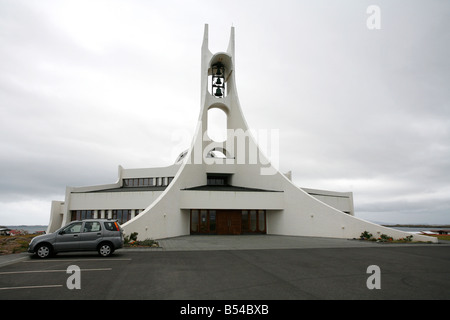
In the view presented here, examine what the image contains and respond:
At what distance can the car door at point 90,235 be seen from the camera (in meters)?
10.1

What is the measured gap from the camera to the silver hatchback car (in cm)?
995

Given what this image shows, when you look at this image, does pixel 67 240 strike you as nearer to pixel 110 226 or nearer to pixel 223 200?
pixel 110 226

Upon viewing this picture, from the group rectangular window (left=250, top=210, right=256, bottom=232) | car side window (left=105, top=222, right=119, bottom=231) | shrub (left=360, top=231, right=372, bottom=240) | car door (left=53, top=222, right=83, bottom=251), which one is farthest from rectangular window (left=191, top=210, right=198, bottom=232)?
car door (left=53, top=222, right=83, bottom=251)

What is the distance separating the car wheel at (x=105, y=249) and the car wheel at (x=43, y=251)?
1691 millimetres

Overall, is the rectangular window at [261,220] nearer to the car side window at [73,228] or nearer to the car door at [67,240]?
the car side window at [73,228]

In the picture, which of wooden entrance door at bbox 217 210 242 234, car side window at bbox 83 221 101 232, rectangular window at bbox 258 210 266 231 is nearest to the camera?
car side window at bbox 83 221 101 232

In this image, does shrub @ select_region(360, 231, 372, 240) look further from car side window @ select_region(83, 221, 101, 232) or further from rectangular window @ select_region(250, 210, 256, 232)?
car side window @ select_region(83, 221, 101, 232)

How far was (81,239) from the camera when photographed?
10.1m

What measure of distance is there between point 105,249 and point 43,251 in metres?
2.07

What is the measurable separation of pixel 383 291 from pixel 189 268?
4753 mm

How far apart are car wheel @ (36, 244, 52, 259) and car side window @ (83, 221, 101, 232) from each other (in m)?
1.28

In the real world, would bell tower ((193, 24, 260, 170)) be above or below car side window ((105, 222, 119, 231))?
above

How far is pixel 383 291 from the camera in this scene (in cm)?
560
